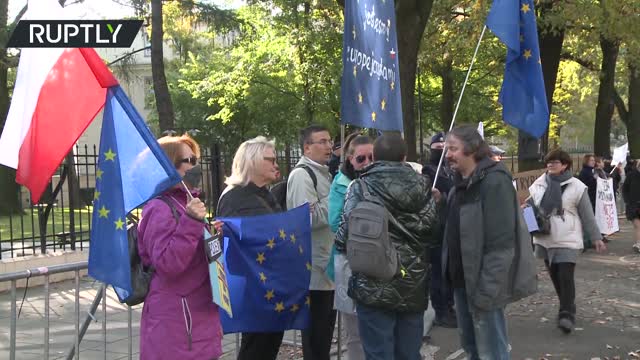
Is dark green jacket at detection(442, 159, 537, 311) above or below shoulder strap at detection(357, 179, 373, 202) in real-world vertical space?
below

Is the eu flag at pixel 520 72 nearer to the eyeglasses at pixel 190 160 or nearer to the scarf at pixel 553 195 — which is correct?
the scarf at pixel 553 195

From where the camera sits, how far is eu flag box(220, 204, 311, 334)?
14.5 ft

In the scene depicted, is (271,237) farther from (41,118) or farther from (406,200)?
(41,118)

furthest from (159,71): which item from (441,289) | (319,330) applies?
(319,330)

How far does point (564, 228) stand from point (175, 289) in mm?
4702

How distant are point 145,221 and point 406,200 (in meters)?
1.53

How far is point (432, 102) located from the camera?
107 ft

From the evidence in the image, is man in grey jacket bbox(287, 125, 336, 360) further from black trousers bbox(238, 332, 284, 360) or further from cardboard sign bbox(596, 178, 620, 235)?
cardboard sign bbox(596, 178, 620, 235)

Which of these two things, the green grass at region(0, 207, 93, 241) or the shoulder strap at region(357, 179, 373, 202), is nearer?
the shoulder strap at region(357, 179, 373, 202)

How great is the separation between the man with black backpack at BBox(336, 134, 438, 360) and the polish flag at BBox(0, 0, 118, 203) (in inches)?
62.8

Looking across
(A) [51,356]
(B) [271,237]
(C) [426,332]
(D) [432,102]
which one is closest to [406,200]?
(B) [271,237]

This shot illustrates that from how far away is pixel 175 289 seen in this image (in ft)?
11.9

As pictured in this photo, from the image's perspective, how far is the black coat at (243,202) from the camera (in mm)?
4418

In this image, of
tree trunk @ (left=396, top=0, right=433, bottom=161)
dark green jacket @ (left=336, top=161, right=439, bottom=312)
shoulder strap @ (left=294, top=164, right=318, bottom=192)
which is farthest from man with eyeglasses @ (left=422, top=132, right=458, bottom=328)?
tree trunk @ (left=396, top=0, right=433, bottom=161)
